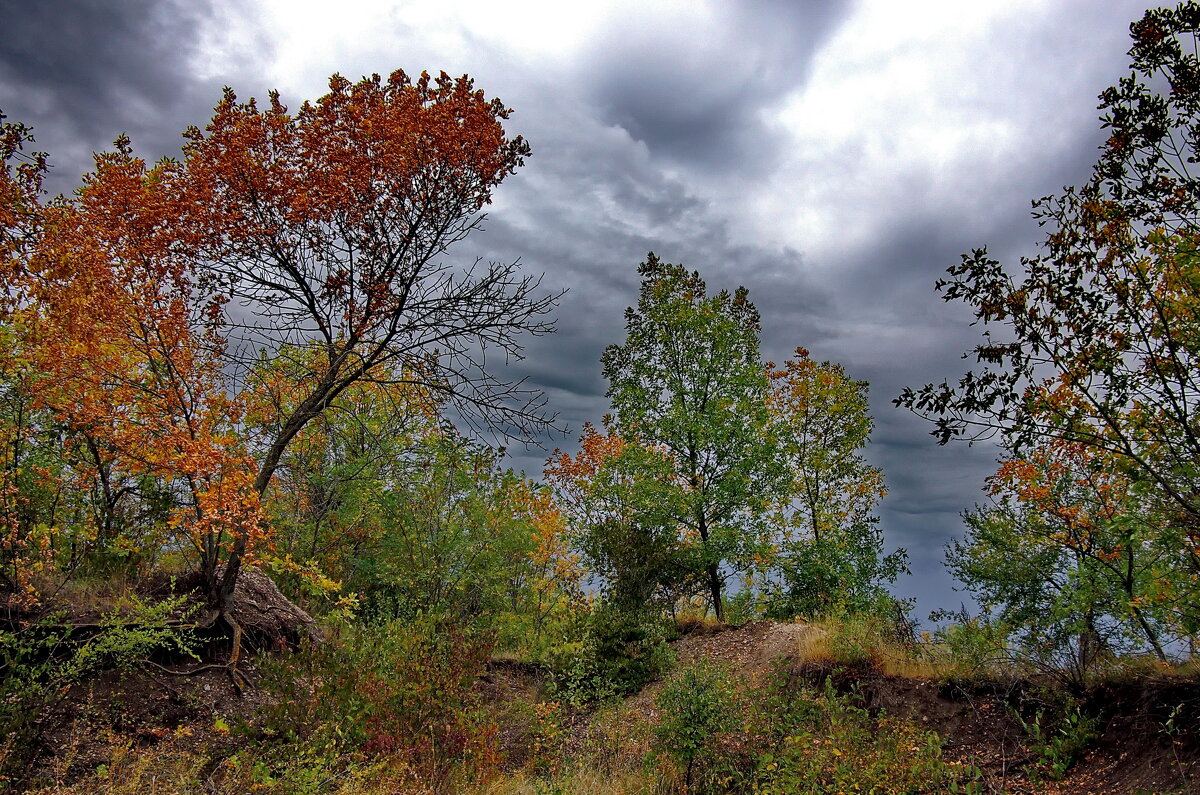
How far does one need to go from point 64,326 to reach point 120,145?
8.27 feet

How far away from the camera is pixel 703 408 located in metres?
17.5

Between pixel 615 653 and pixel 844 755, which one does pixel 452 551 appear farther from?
pixel 844 755

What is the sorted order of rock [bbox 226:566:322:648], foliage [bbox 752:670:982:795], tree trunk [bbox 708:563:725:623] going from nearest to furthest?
foliage [bbox 752:670:982:795], rock [bbox 226:566:322:648], tree trunk [bbox 708:563:725:623]

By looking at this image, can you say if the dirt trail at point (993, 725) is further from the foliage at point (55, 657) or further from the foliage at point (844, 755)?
the foliage at point (55, 657)

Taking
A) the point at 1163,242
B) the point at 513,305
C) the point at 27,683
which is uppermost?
the point at 513,305

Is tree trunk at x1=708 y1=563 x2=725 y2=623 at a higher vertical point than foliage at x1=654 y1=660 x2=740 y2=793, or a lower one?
higher

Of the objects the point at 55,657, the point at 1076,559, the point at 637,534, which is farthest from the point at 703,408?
the point at 55,657

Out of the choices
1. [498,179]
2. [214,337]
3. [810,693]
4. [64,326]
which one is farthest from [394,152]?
[810,693]

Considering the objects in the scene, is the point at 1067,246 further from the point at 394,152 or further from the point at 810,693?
the point at 394,152

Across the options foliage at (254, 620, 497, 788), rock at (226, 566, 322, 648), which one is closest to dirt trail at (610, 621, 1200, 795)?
foliage at (254, 620, 497, 788)

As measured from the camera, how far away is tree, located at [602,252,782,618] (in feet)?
53.3

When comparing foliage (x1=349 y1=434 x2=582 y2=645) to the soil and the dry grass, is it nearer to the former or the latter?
the soil

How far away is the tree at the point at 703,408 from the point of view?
16.2 metres

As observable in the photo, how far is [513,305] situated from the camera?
27.6 feet
